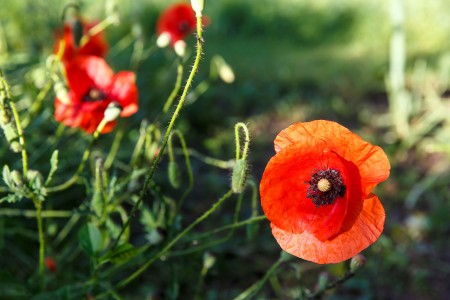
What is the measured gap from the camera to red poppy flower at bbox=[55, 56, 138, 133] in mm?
1288

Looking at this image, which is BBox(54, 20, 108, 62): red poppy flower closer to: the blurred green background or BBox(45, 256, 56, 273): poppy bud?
the blurred green background

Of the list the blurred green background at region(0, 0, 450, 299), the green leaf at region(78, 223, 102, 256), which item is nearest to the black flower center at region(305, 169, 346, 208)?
the blurred green background at region(0, 0, 450, 299)

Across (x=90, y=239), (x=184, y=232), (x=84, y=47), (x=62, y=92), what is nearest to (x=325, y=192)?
(x=184, y=232)

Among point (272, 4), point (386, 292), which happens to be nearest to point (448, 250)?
point (386, 292)

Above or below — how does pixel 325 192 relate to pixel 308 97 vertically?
above

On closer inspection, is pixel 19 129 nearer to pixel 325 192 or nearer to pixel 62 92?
pixel 62 92

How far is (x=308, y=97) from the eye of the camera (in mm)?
2869

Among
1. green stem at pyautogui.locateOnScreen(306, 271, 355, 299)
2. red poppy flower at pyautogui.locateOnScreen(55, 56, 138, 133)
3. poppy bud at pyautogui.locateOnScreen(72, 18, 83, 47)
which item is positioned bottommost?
green stem at pyautogui.locateOnScreen(306, 271, 355, 299)

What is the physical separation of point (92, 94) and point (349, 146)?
72cm

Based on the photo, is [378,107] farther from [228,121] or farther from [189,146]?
[189,146]

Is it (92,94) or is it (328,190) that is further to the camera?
(92,94)

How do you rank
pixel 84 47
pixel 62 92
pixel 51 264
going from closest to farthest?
pixel 62 92, pixel 51 264, pixel 84 47

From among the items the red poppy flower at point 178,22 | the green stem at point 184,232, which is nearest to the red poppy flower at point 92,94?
the green stem at point 184,232

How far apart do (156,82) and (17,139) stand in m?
1.29
